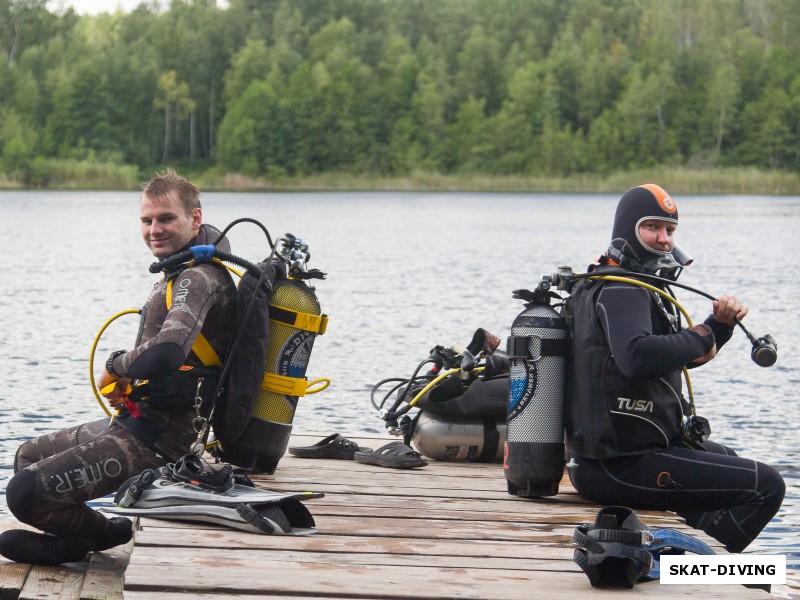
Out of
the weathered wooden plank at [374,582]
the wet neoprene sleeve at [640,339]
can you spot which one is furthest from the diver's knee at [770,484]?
the weathered wooden plank at [374,582]

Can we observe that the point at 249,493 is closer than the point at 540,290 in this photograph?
Yes

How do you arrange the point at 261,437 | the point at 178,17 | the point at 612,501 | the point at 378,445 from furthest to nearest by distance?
the point at 178,17 < the point at 378,445 < the point at 261,437 < the point at 612,501

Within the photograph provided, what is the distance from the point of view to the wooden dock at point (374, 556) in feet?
13.3

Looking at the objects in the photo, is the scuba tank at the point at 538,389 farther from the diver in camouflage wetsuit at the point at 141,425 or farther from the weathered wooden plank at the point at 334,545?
the diver in camouflage wetsuit at the point at 141,425

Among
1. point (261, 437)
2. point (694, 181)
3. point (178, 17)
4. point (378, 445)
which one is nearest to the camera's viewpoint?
point (261, 437)

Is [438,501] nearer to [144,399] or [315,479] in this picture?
[315,479]

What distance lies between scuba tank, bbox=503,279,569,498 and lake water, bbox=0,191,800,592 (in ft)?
7.80

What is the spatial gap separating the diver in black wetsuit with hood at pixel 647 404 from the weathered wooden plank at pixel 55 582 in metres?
2.02

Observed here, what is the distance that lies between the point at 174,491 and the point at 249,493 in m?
0.28

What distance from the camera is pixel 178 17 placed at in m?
138

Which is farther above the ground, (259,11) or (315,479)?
(259,11)

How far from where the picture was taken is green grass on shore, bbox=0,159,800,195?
301 ft

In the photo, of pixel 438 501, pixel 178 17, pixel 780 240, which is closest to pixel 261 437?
pixel 438 501

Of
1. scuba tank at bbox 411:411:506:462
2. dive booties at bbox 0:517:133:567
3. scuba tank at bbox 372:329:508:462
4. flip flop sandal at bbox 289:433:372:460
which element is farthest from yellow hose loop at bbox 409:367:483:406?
dive booties at bbox 0:517:133:567
